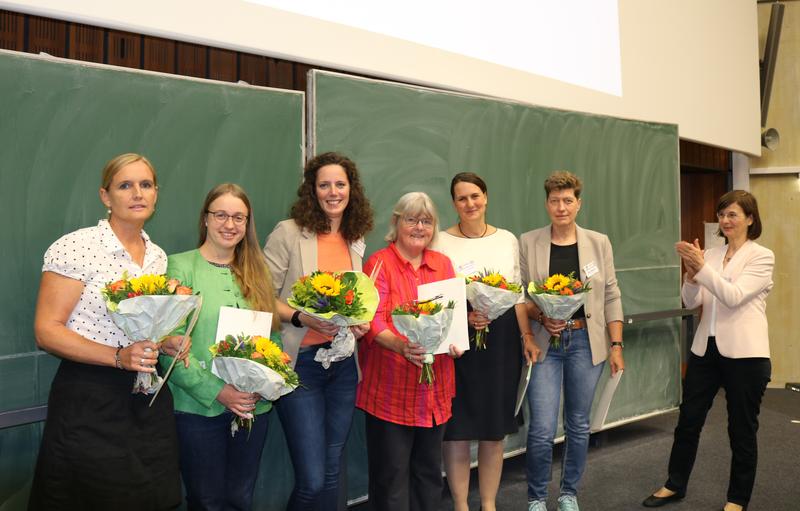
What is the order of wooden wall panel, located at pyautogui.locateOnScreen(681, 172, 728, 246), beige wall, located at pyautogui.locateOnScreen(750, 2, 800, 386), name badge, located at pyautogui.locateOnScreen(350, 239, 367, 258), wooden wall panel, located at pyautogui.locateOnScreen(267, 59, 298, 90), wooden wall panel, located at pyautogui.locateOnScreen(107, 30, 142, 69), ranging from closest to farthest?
1. name badge, located at pyautogui.locateOnScreen(350, 239, 367, 258)
2. wooden wall panel, located at pyautogui.locateOnScreen(107, 30, 142, 69)
3. wooden wall panel, located at pyautogui.locateOnScreen(267, 59, 298, 90)
4. beige wall, located at pyautogui.locateOnScreen(750, 2, 800, 386)
5. wooden wall panel, located at pyautogui.locateOnScreen(681, 172, 728, 246)

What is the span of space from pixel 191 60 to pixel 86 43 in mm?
503

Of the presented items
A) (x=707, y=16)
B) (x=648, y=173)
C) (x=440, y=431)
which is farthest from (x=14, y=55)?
(x=707, y=16)

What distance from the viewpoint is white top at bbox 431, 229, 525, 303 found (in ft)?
10.1

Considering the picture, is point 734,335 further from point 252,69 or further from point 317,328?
point 252,69

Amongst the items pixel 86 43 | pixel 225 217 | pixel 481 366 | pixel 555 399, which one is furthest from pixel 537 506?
pixel 86 43

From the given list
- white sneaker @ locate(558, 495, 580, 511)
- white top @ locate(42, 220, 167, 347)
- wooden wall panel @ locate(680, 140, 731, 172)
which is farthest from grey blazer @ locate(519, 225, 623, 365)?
wooden wall panel @ locate(680, 140, 731, 172)

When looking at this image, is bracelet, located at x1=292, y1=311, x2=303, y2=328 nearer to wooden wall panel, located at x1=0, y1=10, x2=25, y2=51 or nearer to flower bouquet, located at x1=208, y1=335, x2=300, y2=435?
flower bouquet, located at x1=208, y1=335, x2=300, y2=435

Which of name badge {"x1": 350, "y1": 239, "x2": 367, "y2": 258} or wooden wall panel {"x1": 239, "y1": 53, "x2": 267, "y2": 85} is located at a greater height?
wooden wall panel {"x1": 239, "y1": 53, "x2": 267, "y2": 85}

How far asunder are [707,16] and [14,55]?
560cm

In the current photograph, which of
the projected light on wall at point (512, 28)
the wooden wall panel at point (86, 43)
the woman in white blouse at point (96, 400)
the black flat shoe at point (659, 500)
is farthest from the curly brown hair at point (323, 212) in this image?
the black flat shoe at point (659, 500)

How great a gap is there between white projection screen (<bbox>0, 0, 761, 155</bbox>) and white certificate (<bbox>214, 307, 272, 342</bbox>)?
134 cm

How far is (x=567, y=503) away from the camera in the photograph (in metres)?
3.41

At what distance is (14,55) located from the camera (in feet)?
8.18

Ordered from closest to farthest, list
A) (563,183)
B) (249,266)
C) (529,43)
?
(249,266) → (563,183) → (529,43)
